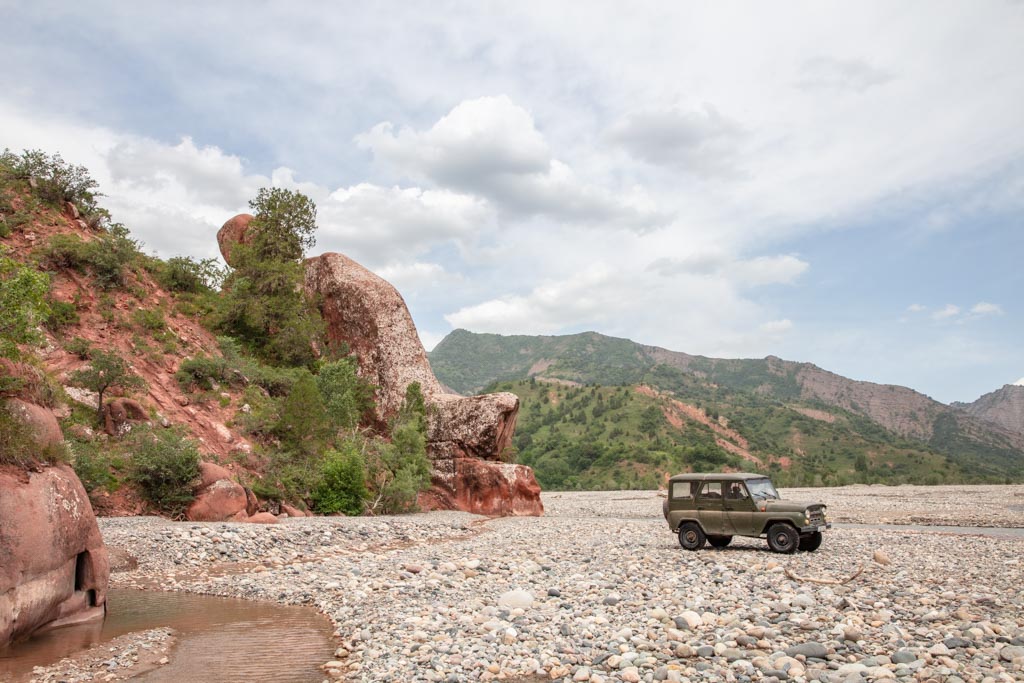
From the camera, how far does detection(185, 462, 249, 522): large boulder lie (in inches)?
819

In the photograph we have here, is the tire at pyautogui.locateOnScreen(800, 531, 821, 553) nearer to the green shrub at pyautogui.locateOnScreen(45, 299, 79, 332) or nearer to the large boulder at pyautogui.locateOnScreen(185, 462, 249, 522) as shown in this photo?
the large boulder at pyautogui.locateOnScreen(185, 462, 249, 522)

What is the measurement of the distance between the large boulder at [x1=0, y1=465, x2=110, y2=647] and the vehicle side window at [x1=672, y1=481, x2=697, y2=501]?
13878 mm

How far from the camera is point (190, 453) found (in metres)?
21.2

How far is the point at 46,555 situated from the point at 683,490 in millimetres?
14733

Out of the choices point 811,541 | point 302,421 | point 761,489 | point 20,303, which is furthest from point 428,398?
point 20,303

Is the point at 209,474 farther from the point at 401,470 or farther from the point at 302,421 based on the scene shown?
the point at 401,470

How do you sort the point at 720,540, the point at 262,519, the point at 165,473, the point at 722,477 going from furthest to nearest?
the point at 165,473 → the point at 262,519 → the point at 720,540 → the point at 722,477

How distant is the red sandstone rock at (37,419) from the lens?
9909 millimetres

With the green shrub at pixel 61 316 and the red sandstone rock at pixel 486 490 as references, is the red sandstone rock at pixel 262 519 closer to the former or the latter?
the red sandstone rock at pixel 486 490

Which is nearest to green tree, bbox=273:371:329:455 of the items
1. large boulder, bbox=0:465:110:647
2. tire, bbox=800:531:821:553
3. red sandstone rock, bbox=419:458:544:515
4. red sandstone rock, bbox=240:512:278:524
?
red sandstone rock, bbox=240:512:278:524

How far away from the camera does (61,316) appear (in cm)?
2642

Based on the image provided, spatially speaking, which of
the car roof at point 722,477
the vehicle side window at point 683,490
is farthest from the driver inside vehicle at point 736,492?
the vehicle side window at point 683,490

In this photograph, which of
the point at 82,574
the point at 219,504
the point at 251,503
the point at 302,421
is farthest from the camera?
the point at 302,421

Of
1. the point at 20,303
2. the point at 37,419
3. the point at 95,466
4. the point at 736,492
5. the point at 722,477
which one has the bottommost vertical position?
the point at 736,492
